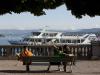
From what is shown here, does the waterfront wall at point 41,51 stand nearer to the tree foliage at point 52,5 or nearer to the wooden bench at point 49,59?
the wooden bench at point 49,59

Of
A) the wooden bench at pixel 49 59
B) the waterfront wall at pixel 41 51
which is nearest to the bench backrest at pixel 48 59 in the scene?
the wooden bench at pixel 49 59

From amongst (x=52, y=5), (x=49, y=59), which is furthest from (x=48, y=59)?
(x=52, y=5)

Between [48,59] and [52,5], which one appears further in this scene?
[48,59]

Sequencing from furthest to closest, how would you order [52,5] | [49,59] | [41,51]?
[41,51], [49,59], [52,5]

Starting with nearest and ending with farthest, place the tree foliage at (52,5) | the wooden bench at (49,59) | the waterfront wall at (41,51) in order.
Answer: the tree foliage at (52,5)
the wooden bench at (49,59)
the waterfront wall at (41,51)

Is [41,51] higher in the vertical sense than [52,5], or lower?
lower

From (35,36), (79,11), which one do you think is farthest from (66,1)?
(35,36)

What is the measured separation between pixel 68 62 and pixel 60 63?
0.38 m

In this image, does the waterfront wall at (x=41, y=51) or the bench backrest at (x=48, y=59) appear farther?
the waterfront wall at (x=41, y=51)

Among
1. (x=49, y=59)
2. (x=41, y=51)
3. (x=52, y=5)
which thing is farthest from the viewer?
(x=41, y=51)

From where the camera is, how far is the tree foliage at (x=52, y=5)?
31.9 ft

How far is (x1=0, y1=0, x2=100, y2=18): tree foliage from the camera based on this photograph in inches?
383

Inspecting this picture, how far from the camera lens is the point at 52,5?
998 centimetres

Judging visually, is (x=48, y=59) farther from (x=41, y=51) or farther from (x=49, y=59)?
(x=41, y=51)
